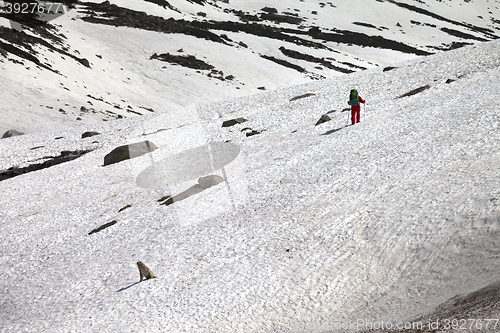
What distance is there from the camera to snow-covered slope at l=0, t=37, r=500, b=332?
653cm

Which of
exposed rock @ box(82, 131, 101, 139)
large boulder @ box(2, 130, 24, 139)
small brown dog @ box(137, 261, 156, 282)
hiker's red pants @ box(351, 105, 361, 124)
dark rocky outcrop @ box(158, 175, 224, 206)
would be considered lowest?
large boulder @ box(2, 130, 24, 139)

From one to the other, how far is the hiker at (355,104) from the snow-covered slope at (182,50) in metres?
27.5

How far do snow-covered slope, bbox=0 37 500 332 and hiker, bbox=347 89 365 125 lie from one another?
54 centimetres

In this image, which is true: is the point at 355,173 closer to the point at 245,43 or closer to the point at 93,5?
the point at 245,43

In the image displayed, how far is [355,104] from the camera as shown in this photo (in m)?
16.3

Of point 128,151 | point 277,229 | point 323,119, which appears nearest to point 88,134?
point 128,151

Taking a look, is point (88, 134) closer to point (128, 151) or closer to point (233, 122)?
point (128, 151)

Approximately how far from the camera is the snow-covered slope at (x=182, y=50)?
1640 inches

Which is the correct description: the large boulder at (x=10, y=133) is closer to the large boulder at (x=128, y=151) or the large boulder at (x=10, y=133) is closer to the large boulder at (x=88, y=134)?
the large boulder at (x=88, y=134)

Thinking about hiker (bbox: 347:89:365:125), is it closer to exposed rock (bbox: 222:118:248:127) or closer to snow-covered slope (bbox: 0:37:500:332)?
snow-covered slope (bbox: 0:37:500:332)

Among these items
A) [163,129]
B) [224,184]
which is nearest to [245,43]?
[163,129]

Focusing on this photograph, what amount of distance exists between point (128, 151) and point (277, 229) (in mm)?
13314

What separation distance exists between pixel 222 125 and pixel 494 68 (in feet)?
50.6

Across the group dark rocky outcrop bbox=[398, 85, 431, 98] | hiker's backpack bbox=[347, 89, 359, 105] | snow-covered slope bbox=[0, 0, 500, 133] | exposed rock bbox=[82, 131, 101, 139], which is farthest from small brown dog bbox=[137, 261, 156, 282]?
snow-covered slope bbox=[0, 0, 500, 133]
